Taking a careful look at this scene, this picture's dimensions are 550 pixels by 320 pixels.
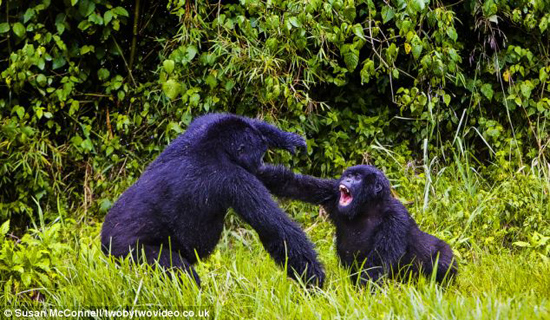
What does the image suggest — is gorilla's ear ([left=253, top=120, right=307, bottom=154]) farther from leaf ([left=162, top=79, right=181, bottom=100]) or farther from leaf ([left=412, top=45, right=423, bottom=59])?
leaf ([left=412, top=45, right=423, bottom=59])

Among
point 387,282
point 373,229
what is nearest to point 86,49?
point 373,229

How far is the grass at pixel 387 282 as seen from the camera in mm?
3652

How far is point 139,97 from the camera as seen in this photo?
6.98 metres

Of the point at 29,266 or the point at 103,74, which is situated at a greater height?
the point at 103,74

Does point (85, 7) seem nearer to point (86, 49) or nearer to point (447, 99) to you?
point (86, 49)

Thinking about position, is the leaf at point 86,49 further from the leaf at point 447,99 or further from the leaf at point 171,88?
the leaf at point 447,99

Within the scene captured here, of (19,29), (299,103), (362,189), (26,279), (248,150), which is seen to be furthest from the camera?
(19,29)

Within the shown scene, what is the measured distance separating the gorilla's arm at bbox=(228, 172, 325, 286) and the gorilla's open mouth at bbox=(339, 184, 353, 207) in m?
0.76

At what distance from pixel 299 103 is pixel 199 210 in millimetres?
2290

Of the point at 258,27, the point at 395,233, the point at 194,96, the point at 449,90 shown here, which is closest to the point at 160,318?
the point at 395,233

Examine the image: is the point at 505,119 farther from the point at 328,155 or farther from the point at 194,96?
the point at 194,96

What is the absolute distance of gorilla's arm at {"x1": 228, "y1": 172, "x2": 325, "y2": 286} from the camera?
13.3ft

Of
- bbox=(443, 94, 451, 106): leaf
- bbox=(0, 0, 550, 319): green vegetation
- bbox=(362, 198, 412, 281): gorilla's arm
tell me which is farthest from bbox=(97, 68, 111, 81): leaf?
bbox=(362, 198, 412, 281): gorilla's arm

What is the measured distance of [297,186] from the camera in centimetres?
511
